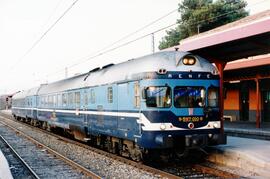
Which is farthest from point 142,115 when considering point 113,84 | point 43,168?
point 43,168

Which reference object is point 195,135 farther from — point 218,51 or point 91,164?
point 218,51

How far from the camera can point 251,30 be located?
1298 cm

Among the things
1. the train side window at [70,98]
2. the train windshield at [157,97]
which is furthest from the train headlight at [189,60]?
the train side window at [70,98]

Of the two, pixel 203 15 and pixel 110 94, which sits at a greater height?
pixel 203 15

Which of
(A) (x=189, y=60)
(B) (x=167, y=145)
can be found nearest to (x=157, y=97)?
(B) (x=167, y=145)

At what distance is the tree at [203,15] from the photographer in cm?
5188

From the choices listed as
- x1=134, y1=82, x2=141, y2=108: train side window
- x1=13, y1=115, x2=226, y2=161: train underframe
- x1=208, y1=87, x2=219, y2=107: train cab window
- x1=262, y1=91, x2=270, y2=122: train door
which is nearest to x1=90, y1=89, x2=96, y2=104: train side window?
x1=13, y1=115, x2=226, y2=161: train underframe

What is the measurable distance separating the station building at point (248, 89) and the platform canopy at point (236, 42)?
8556 mm

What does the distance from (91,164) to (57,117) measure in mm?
10335

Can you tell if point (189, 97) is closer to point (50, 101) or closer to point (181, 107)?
point (181, 107)

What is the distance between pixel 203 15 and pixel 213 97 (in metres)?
41.6

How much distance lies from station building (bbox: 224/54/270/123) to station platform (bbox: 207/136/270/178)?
39.3 feet

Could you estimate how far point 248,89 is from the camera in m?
32.0

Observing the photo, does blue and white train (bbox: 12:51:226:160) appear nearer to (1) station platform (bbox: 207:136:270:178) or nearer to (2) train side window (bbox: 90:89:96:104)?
(1) station platform (bbox: 207:136:270:178)
